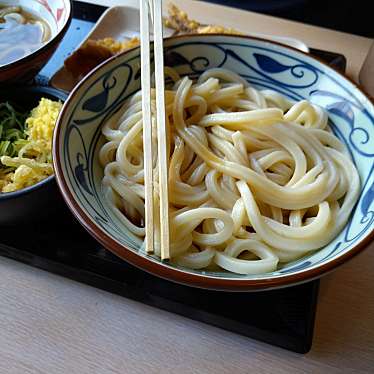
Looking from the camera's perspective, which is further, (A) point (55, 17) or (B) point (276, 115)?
(A) point (55, 17)

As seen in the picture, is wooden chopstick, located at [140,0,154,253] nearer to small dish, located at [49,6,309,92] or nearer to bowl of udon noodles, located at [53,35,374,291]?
bowl of udon noodles, located at [53,35,374,291]

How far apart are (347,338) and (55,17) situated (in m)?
1.18

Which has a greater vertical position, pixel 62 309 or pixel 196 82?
pixel 196 82

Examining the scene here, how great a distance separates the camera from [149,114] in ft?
3.44

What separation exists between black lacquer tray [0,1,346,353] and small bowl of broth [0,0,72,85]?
0.43 metres

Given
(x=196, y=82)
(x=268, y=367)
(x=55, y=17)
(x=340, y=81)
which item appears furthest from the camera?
(x=55, y=17)

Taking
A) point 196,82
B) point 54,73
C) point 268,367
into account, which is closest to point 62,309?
point 268,367

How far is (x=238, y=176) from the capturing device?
1061 mm

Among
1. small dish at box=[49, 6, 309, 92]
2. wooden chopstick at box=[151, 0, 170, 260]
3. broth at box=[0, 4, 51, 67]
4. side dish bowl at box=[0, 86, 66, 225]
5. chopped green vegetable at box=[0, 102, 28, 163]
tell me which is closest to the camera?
wooden chopstick at box=[151, 0, 170, 260]

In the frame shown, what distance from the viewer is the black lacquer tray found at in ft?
3.19

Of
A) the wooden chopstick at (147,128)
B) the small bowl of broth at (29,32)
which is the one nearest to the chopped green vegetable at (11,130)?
the small bowl of broth at (29,32)

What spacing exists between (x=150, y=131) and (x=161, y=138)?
29 millimetres

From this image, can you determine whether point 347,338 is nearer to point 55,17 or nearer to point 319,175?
point 319,175

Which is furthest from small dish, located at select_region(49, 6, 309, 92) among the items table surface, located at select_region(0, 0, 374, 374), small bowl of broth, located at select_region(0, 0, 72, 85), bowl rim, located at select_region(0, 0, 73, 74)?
table surface, located at select_region(0, 0, 374, 374)
